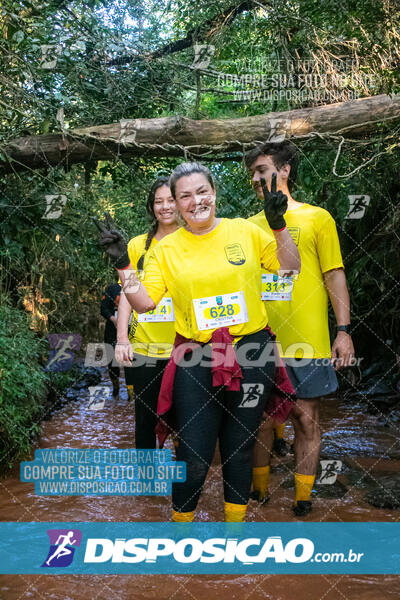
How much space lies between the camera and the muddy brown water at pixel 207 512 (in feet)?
7.73

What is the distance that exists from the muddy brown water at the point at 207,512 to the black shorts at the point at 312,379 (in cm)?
65

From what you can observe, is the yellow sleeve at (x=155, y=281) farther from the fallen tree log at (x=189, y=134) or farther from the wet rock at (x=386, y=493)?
the fallen tree log at (x=189, y=134)

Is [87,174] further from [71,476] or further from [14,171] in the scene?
[71,476]

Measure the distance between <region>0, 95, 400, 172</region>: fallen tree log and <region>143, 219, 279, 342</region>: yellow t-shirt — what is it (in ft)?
8.34

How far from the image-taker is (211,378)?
7.82 feet

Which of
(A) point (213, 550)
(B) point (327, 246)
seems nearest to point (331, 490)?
(A) point (213, 550)

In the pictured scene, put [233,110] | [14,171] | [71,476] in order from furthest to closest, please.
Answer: [233,110]
[14,171]
[71,476]

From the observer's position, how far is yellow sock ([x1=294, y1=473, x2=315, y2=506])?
2.95 m

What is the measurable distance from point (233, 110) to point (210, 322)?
256 inches

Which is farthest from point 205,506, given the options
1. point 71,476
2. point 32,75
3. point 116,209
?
point 116,209

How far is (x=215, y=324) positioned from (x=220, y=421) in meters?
0.40

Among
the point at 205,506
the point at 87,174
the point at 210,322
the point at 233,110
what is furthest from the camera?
the point at 233,110

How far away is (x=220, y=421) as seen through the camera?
7.99ft

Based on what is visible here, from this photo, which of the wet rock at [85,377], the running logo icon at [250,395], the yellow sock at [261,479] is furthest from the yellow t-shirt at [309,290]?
the wet rock at [85,377]
